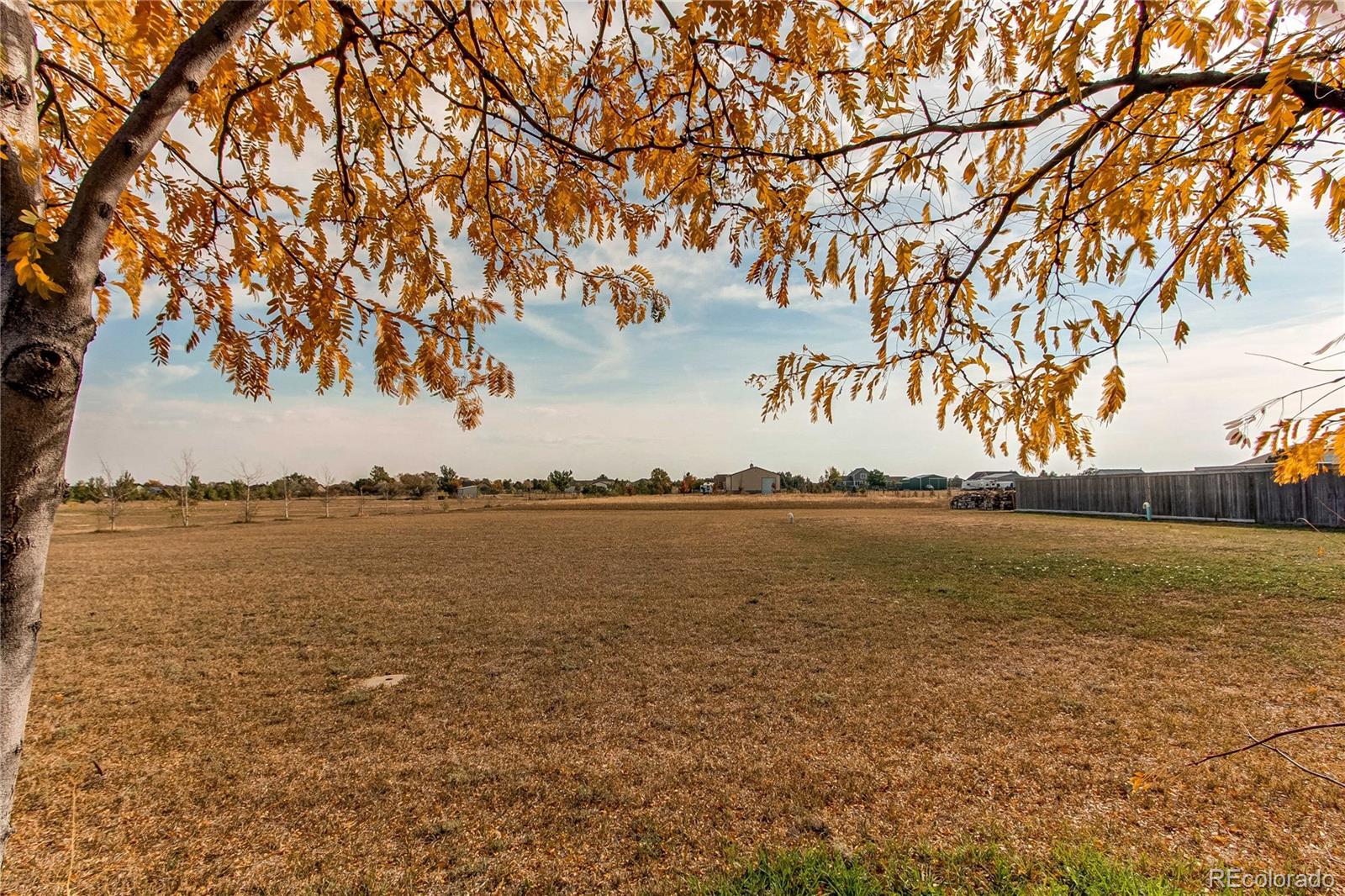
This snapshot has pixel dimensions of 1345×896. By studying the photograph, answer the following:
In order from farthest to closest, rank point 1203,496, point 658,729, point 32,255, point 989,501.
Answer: point 989,501 < point 1203,496 < point 658,729 < point 32,255

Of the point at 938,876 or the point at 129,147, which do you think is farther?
the point at 938,876

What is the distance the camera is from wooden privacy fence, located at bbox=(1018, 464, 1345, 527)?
52.0ft

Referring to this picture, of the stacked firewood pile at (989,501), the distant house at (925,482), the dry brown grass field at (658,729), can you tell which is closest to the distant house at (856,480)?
the distant house at (925,482)

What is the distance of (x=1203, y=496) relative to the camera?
19844mm

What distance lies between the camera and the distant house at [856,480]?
7869 cm

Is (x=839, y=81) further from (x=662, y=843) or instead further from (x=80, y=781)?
(x=80, y=781)

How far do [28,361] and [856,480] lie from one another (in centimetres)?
8565

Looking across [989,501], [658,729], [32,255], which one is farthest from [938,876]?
[989,501]

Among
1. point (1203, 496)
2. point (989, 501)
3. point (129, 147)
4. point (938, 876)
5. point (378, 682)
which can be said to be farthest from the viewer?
point (989, 501)

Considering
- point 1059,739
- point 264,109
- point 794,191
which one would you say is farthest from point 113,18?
point 1059,739

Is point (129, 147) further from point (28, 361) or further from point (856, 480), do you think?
point (856, 480)

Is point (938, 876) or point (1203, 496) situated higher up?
point (1203, 496)

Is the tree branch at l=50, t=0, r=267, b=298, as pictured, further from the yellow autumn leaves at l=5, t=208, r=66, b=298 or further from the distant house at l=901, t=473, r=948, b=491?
the distant house at l=901, t=473, r=948, b=491

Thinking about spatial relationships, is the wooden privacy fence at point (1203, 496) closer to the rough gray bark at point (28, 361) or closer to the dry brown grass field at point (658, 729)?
the dry brown grass field at point (658, 729)
